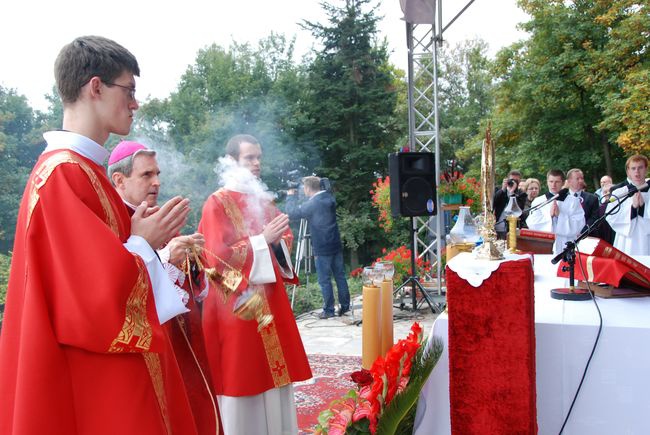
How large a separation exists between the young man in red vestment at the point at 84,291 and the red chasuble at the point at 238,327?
111 centimetres

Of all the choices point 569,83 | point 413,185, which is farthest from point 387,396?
point 569,83

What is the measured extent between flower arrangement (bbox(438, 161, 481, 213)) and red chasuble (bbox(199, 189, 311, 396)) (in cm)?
499

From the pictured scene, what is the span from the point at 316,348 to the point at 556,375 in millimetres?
3959

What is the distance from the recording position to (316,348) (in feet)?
18.7

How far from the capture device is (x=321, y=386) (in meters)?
4.40

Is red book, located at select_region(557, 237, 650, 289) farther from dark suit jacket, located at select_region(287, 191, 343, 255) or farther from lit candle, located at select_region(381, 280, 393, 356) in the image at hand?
dark suit jacket, located at select_region(287, 191, 343, 255)

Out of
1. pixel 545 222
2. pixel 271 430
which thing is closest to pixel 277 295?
pixel 271 430

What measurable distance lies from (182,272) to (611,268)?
69.4 inches

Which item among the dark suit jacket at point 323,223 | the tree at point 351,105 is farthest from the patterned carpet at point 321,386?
the tree at point 351,105

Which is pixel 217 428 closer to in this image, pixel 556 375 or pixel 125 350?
pixel 125 350

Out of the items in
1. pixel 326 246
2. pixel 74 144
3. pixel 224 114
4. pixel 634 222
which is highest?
pixel 224 114

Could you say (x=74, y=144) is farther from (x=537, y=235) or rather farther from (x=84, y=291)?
(x=537, y=235)

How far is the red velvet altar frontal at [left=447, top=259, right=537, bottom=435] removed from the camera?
1826 millimetres

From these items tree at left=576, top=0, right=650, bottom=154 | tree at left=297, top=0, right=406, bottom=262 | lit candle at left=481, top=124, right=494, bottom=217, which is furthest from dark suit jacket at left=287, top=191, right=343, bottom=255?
tree at left=297, top=0, right=406, bottom=262
